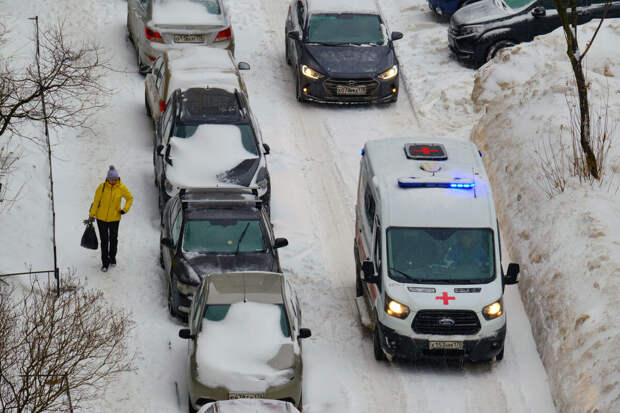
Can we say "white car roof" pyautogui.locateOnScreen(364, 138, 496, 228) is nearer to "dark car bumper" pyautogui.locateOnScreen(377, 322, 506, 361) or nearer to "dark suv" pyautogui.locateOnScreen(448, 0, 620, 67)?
"dark car bumper" pyautogui.locateOnScreen(377, 322, 506, 361)

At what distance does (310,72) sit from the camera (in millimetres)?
24797

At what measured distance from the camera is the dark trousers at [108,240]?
62.9ft

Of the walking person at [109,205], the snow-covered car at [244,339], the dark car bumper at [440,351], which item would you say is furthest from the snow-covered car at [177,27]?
the dark car bumper at [440,351]

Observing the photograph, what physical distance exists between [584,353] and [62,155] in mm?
10951

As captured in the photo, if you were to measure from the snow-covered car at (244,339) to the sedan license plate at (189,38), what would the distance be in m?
9.59

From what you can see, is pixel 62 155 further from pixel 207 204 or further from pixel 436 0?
pixel 436 0

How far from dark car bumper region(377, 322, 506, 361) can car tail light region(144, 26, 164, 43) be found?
10.6 meters

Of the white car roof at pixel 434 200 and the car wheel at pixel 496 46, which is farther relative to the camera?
the car wheel at pixel 496 46

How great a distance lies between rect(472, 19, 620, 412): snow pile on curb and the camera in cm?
1622

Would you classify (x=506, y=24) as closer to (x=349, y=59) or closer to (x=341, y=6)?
(x=341, y=6)

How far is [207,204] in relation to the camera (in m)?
18.8

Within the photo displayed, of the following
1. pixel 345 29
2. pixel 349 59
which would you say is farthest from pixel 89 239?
pixel 345 29

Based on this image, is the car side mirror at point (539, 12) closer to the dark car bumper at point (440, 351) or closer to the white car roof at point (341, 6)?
the white car roof at point (341, 6)

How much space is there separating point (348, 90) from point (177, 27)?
3743 millimetres
